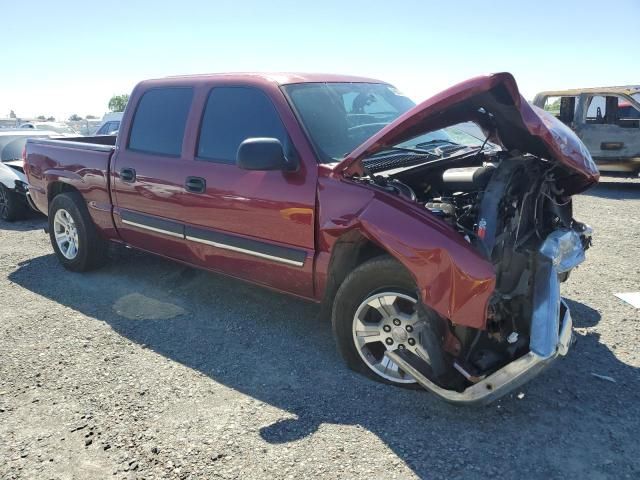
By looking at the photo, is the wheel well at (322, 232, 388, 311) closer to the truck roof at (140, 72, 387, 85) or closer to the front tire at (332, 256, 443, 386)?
the front tire at (332, 256, 443, 386)

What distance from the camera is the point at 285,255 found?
140 inches

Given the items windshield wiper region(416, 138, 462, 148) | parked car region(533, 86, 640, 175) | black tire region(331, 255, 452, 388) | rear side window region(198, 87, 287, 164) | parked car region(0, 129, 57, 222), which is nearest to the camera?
black tire region(331, 255, 452, 388)

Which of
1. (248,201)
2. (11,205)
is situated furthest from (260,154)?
(11,205)

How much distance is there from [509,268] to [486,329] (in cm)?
39

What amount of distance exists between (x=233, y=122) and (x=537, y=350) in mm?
2582

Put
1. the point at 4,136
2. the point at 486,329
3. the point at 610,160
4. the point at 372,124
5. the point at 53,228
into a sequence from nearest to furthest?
the point at 486,329, the point at 372,124, the point at 53,228, the point at 4,136, the point at 610,160

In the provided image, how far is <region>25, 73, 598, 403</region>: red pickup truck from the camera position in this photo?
2.78m

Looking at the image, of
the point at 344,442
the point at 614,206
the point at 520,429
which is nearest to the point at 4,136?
the point at 344,442

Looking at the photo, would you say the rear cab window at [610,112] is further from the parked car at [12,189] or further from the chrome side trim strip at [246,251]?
the parked car at [12,189]

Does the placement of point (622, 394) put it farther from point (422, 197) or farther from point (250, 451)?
point (250, 451)

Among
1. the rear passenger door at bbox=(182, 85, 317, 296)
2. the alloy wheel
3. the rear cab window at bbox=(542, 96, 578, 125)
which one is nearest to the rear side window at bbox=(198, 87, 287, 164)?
the rear passenger door at bbox=(182, 85, 317, 296)

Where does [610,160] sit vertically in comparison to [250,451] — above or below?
above

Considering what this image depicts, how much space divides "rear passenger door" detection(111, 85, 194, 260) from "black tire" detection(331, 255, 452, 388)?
1627 millimetres


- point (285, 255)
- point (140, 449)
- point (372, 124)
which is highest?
point (372, 124)
